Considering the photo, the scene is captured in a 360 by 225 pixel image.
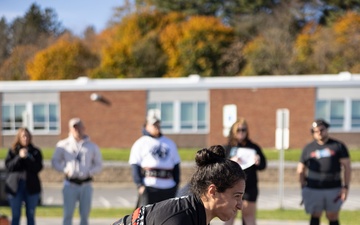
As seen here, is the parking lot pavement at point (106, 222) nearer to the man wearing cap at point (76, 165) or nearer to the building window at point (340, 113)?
the man wearing cap at point (76, 165)

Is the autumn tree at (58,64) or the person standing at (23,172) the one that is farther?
the autumn tree at (58,64)

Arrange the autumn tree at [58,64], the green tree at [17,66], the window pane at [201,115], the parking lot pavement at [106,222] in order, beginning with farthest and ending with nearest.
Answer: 1. the green tree at [17,66]
2. the autumn tree at [58,64]
3. the window pane at [201,115]
4. the parking lot pavement at [106,222]

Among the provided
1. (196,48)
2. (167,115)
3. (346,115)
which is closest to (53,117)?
(167,115)

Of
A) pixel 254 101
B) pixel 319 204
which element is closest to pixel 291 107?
pixel 254 101

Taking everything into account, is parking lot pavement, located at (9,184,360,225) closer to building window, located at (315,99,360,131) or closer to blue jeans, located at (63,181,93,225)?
blue jeans, located at (63,181,93,225)

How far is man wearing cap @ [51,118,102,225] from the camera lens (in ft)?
31.4

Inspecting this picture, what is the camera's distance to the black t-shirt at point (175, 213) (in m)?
3.29

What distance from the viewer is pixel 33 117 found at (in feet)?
127

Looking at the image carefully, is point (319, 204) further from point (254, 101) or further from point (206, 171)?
point (254, 101)

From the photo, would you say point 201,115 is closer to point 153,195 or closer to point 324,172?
point 324,172

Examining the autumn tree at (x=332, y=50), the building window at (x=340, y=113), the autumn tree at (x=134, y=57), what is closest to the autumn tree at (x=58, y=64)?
the autumn tree at (x=134, y=57)

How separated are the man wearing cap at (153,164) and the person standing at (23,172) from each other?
161 cm

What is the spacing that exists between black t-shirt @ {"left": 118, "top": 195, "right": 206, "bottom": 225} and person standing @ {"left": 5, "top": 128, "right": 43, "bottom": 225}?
255 inches

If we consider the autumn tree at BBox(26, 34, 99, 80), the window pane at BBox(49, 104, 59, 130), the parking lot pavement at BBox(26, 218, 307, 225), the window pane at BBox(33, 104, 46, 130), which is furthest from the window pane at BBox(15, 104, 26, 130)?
the parking lot pavement at BBox(26, 218, 307, 225)
